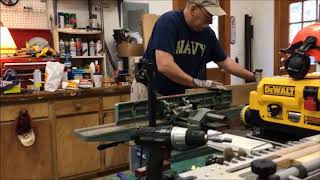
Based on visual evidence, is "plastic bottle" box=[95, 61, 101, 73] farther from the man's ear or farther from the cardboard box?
the man's ear

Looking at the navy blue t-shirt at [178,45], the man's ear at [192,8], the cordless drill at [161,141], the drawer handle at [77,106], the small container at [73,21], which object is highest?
the small container at [73,21]

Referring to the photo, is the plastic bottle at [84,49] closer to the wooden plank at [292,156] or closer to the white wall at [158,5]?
the white wall at [158,5]

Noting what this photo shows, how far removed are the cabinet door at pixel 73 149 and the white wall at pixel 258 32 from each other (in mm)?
2234

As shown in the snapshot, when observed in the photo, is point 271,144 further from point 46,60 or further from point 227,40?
point 227,40

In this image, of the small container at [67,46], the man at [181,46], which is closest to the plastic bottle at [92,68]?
the small container at [67,46]

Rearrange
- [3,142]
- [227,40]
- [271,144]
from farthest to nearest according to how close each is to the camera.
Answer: [227,40], [3,142], [271,144]

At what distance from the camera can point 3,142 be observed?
2781mm

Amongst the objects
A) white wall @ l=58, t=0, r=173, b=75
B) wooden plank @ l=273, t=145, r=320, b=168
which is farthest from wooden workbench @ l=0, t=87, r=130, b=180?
wooden plank @ l=273, t=145, r=320, b=168

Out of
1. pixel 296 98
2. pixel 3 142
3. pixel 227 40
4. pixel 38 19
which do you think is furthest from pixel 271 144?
pixel 227 40

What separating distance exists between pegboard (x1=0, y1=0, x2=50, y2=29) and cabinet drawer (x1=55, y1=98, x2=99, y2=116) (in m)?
0.83

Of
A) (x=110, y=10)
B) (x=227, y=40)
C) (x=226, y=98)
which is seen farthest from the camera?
(x=227, y=40)

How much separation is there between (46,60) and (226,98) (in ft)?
6.04

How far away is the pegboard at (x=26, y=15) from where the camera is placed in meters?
3.10

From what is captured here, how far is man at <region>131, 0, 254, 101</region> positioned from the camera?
1.88 meters
